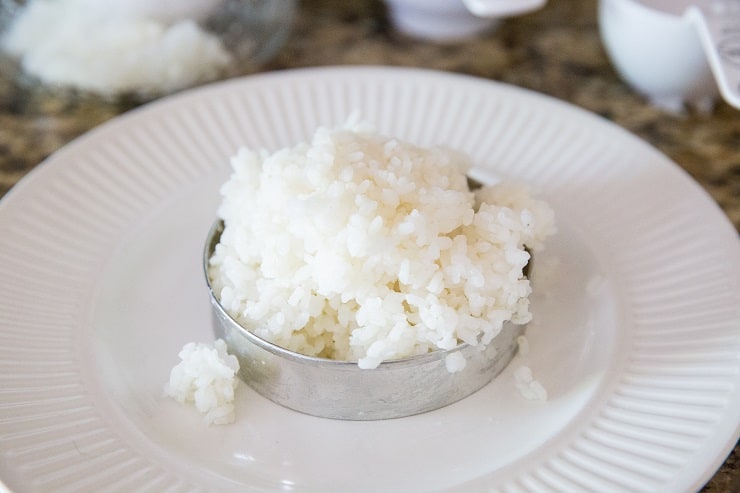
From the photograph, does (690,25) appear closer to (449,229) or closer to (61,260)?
(449,229)

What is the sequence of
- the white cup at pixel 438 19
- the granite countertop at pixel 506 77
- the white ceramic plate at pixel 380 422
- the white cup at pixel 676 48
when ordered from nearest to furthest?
the white ceramic plate at pixel 380 422 < the white cup at pixel 676 48 < the granite countertop at pixel 506 77 < the white cup at pixel 438 19

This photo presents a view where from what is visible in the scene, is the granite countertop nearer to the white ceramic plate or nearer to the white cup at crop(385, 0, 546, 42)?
the white cup at crop(385, 0, 546, 42)

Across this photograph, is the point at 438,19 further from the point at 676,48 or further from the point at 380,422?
the point at 380,422

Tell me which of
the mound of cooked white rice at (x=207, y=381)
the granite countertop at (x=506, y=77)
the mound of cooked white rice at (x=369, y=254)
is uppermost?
the mound of cooked white rice at (x=369, y=254)

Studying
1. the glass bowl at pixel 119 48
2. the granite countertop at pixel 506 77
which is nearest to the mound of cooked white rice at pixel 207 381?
the granite countertop at pixel 506 77

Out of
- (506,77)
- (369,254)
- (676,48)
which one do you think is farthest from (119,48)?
(676,48)

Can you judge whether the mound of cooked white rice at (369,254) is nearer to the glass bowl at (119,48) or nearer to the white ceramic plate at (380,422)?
the white ceramic plate at (380,422)
